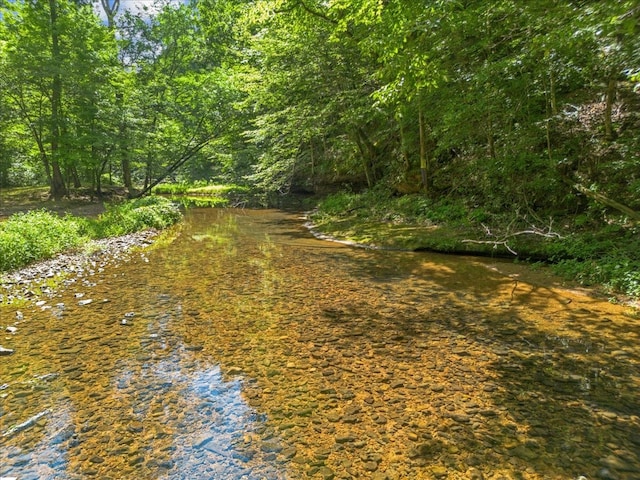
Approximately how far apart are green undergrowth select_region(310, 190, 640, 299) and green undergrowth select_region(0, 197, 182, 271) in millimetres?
6888

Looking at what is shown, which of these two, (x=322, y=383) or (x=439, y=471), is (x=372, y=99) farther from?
(x=439, y=471)

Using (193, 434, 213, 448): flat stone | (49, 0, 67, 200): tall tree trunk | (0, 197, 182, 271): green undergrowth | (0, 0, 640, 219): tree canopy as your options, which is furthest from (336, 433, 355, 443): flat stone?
(49, 0, 67, 200): tall tree trunk

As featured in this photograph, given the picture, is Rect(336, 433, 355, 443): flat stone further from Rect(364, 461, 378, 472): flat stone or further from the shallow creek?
Rect(364, 461, 378, 472): flat stone

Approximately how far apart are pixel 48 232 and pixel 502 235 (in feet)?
35.3

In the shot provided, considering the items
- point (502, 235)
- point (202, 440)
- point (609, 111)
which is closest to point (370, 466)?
point (202, 440)

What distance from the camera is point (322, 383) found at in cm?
362

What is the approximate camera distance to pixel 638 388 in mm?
3357

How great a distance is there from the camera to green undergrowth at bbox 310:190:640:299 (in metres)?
6.19

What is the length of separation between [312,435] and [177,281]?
507 cm

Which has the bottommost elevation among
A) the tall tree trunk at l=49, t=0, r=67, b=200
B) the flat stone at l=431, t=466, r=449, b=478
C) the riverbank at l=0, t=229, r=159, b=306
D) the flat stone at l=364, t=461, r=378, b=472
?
the flat stone at l=431, t=466, r=449, b=478

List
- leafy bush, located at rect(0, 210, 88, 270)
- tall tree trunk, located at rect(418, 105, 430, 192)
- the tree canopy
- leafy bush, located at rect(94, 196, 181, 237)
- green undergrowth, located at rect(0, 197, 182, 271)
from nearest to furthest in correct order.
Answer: the tree canopy → leafy bush, located at rect(0, 210, 88, 270) → green undergrowth, located at rect(0, 197, 182, 271) → leafy bush, located at rect(94, 196, 181, 237) → tall tree trunk, located at rect(418, 105, 430, 192)

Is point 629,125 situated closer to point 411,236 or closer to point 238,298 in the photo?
point 411,236

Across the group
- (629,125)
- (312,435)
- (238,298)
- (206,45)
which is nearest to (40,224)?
(238,298)

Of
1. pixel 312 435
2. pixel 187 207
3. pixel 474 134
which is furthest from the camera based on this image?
pixel 187 207
